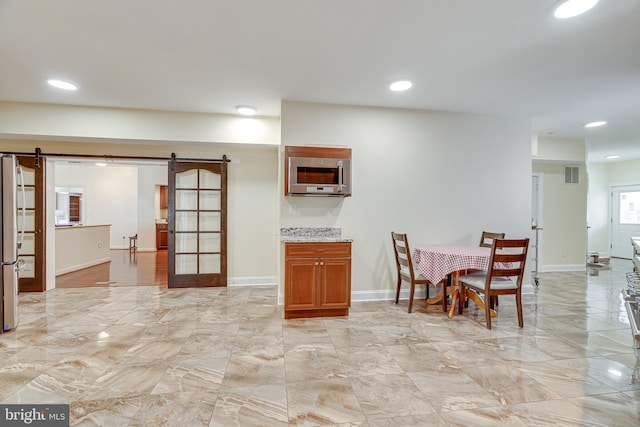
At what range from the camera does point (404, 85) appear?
330 cm

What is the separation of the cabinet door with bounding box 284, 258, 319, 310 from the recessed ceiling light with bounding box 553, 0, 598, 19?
276 centimetres

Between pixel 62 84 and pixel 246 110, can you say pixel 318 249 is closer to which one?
pixel 246 110

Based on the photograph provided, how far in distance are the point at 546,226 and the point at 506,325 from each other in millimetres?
3928

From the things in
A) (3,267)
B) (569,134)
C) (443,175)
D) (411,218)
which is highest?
(569,134)

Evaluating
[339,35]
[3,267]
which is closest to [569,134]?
[339,35]

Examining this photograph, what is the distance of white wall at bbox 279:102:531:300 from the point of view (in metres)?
3.87

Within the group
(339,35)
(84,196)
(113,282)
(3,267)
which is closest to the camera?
(339,35)

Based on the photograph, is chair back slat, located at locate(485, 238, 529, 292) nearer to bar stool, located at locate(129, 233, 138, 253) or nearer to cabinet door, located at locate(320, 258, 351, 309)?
cabinet door, located at locate(320, 258, 351, 309)

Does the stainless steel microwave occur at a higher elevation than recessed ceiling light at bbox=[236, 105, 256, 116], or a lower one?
lower

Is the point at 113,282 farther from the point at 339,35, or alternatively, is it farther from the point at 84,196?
the point at 84,196

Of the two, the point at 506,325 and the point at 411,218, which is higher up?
the point at 411,218

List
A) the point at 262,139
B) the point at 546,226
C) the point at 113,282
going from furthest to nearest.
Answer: the point at 546,226 → the point at 113,282 → the point at 262,139

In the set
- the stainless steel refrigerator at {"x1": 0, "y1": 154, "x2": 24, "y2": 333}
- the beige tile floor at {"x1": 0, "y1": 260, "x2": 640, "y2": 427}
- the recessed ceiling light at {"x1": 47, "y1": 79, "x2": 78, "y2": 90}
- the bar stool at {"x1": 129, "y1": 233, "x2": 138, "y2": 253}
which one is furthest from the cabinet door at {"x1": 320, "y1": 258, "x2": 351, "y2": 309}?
the bar stool at {"x1": 129, "y1": 233, "x2": 138, "y2": 253}

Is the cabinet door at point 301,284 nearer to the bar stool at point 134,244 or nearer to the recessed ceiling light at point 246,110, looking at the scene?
the recessed ceiling light at point 246,110
